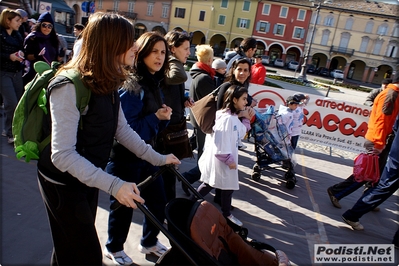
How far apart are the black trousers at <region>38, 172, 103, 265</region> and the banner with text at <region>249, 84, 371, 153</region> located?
619cm

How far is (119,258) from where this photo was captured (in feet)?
8.82

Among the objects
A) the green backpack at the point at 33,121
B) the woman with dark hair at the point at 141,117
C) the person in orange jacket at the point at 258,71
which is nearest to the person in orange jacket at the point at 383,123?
the woman with dark hair at the point at 141,117

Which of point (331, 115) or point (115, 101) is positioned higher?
point (115, 101)

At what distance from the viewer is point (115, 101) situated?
1888 millimetres

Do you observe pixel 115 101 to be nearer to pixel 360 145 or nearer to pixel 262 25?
pixel 360 145

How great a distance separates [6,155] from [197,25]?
159 ft

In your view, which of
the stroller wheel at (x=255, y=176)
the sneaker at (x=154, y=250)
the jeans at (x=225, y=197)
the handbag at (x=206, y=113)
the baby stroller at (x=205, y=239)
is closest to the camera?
the baby stroller at (x=205, y=239)

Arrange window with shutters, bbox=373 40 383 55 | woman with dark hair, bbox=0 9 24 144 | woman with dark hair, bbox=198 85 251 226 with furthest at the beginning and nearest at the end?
window with shutters, bbox=373 40 383 55
woman with dark hair, bbox=0 9 24 144
woman with dark hair, bbox=198 85 251 226

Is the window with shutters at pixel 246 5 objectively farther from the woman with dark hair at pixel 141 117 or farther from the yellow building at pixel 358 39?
the woman with dark hair at pixel 141 117

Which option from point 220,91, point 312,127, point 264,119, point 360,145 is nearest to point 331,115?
point 312,127

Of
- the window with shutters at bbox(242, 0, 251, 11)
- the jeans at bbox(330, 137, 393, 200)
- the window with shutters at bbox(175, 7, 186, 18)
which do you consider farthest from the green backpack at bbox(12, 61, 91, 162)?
the window with shutters at bbox(242, 0, 251, 11)

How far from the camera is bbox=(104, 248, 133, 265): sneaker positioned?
8.77 ft

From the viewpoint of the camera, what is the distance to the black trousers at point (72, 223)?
177 cm

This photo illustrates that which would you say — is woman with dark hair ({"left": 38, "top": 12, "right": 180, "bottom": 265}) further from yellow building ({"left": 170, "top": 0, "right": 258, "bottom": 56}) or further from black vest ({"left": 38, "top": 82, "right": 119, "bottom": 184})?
yellow building ({"left": 170, "top": 0, "right": 258, "bottom": 56})
